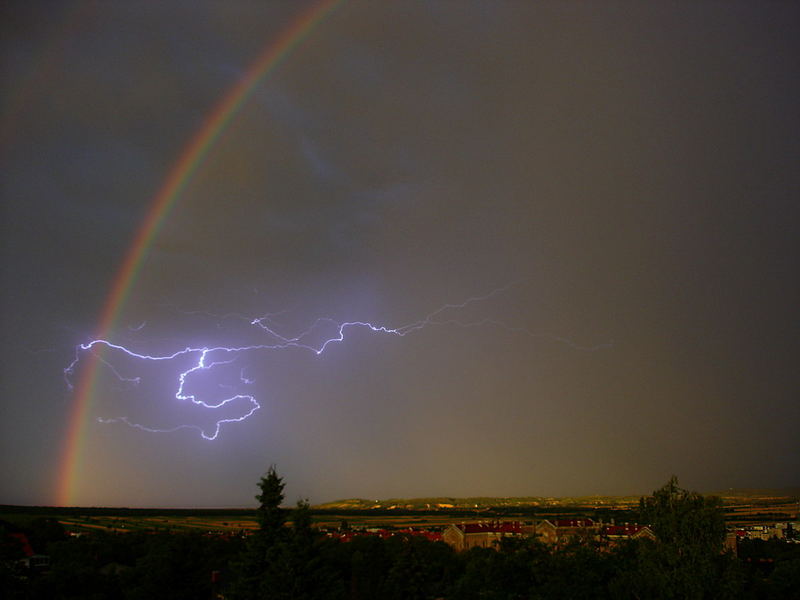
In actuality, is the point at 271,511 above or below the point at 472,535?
above

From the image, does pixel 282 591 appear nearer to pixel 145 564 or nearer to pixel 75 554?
pixel 145 564

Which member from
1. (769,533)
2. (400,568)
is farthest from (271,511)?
(769,533)

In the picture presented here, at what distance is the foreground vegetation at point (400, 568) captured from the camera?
63.8ft

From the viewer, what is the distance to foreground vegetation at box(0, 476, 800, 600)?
19.4 m

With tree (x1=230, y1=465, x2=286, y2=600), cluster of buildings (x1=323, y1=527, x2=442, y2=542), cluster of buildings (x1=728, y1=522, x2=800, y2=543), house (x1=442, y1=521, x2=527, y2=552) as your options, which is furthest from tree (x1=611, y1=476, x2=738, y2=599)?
cluster of buildings (x1=728, y1=522, x2=800, y2=543)

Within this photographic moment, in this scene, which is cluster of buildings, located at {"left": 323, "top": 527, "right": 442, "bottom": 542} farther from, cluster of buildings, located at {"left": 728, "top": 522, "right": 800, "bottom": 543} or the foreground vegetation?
cluster of buildings, located at {"left": 728, "top": 522, "right": 800, "bottom": 543}

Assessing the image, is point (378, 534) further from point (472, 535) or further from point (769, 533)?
point (769, 533)

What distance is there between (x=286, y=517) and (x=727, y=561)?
13.2 m

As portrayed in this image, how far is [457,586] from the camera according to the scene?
1357 inches

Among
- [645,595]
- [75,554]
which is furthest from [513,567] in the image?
[75,554]

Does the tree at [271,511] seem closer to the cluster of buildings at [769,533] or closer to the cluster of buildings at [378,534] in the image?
the cluster of buildings at [378,534]

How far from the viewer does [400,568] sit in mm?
38188

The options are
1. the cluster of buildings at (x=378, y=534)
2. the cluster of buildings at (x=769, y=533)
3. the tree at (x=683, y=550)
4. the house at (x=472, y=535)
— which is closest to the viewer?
the tree at (x=683, y=550)

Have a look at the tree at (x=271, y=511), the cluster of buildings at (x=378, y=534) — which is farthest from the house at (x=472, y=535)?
the tree at (x=271, y=511)
